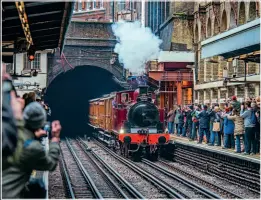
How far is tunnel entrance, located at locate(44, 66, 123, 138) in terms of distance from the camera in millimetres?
46875

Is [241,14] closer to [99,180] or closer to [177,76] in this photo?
[177,76]

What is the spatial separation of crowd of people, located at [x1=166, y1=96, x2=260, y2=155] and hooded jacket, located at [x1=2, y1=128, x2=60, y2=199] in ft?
35.9

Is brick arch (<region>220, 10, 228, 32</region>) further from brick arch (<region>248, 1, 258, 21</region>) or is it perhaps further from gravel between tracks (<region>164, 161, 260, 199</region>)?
gravel between tracks (<region>164, 161, 260, 199</region>)

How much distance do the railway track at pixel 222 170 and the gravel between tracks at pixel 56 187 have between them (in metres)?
4.29

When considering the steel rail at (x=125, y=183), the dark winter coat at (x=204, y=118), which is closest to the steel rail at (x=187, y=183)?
the steel rail at (x=125, y=183)

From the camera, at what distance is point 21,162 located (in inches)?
197

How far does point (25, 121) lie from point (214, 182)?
1098cm

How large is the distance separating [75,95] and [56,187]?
3423 cm

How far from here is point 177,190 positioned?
546 inches

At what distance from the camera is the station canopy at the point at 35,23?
10.3 meters

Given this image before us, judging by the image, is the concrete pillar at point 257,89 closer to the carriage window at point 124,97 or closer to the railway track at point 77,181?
the carriage window at point 124,97

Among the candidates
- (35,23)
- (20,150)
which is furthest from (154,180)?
(20,150)

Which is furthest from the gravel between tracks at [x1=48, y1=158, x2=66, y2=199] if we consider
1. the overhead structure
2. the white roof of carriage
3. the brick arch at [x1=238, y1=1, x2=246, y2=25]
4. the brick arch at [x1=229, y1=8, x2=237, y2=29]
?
the white roof of carriage

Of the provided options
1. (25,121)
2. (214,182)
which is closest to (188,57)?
(214,182)
